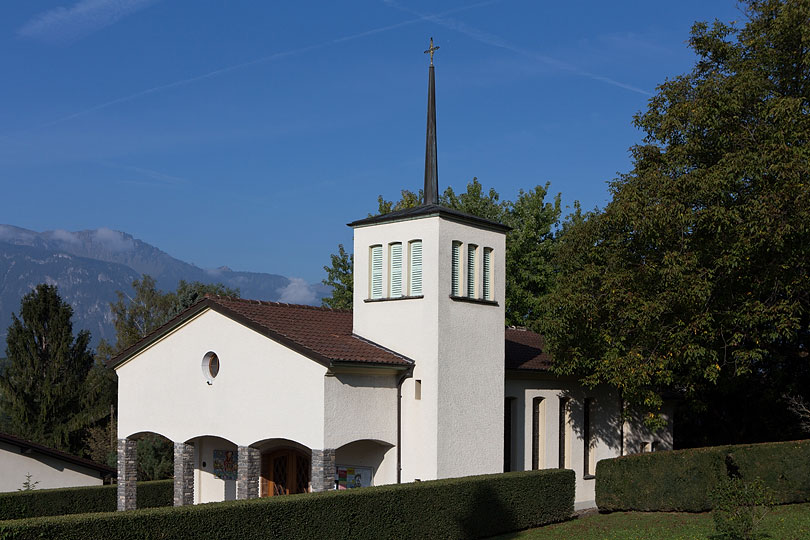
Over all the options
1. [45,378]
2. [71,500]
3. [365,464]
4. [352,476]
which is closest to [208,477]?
[71,500]

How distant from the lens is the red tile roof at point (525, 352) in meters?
27.4

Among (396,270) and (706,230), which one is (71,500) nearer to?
(396,270)

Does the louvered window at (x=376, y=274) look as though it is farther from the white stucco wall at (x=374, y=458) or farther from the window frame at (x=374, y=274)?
the white stucco wall at (x=374, y=458)

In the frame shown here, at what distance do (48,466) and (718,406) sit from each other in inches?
1060

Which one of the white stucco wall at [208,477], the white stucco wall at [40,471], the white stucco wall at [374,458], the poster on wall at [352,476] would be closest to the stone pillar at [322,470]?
the white stucco wall at [374,458]

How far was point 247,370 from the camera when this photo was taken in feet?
74.9

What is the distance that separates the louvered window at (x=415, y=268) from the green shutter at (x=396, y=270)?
1.29 ft

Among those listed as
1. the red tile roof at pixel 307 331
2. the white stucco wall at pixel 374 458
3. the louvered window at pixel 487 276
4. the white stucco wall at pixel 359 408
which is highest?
the louvered window at pixel 487 276

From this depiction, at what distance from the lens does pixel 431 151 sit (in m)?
26.3

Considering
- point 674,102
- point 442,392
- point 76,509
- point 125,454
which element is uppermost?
point 674,102

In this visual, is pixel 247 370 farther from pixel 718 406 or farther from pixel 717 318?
pixel 718 406

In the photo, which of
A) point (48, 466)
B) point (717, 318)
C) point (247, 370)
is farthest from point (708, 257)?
point (48, 466)

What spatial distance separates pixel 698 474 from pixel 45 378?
30.5 meters

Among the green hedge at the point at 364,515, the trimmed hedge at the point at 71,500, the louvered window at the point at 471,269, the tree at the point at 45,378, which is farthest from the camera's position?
the tree at the point at 45,378
